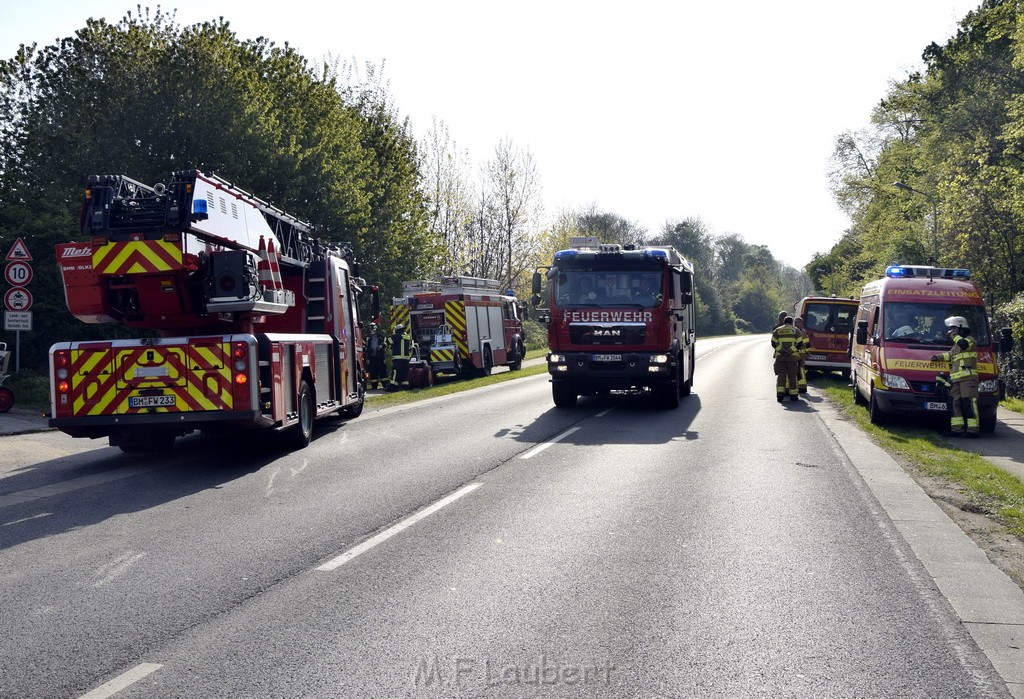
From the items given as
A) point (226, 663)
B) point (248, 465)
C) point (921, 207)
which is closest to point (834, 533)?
point (226, 663)

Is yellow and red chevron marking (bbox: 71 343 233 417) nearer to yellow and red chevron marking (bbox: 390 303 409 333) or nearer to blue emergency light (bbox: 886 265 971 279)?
blue emergency light (bbox: 886 265 971 279)

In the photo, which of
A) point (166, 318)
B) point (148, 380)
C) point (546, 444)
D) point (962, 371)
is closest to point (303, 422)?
point (166, 318)

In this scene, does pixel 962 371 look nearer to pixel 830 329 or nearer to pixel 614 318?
pixel 614 318

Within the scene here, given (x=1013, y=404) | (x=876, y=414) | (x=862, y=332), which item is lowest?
(x=1013, y=404)

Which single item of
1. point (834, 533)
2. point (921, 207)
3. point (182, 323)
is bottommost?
point (834, 533)

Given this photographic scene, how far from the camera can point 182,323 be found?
12.1 metres

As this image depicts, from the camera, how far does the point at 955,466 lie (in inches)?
464

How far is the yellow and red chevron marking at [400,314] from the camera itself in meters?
31.2

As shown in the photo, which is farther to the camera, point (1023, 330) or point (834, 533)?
point (1023, 330)

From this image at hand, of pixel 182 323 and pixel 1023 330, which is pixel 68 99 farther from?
pixel 1023 330

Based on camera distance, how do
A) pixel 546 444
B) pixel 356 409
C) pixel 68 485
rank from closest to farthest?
1. pixel 68 485
2. pixel 546 444
3. pixel 356 409

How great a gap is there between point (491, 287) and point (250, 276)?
22.3 m

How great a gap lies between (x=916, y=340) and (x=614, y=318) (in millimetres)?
5230

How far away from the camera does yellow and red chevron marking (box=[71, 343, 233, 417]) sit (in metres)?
11.3
